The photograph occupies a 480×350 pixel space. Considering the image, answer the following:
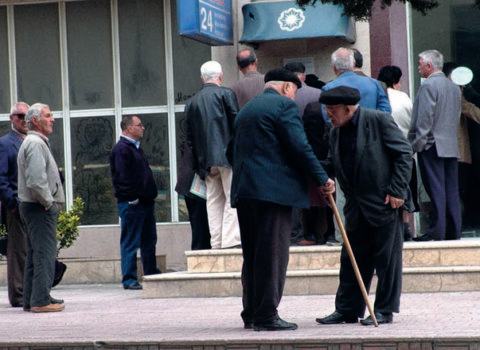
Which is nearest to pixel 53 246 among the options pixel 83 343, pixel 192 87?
pixel 83 343

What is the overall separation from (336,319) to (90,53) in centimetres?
872

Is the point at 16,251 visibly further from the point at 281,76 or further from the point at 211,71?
the point at 281,76

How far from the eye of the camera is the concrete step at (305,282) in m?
11.6

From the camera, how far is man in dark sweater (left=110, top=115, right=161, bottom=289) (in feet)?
46.3

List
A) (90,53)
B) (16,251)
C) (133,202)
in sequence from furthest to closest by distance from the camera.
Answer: (90,53), (133,202), (16,251)

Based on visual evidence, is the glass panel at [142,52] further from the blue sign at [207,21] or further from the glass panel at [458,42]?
the glass panel at [458,42]

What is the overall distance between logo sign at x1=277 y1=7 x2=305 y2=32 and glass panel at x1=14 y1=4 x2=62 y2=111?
3.89 m

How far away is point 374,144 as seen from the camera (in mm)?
9227

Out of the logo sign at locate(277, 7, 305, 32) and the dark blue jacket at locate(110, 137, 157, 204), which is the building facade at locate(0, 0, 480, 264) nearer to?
the logo sign at locate(277, 7, 305, 32)

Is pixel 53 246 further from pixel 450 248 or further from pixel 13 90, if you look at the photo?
pixel 13 90

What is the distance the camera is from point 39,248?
36.9ft

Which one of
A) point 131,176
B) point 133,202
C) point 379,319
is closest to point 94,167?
point 131,176

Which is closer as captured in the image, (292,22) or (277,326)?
(277,326)

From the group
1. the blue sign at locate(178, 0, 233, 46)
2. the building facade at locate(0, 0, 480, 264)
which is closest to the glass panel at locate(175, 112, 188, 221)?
the building facade at locate(0, 0, 480, 264)
